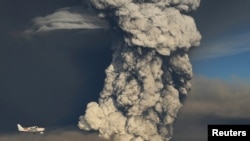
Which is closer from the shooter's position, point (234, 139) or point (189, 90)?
point (234, 139)

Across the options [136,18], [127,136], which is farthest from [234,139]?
[127,136]

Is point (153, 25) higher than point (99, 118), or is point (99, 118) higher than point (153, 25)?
point (153, 25)

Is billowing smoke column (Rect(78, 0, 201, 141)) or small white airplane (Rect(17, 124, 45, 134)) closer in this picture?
billowing smoke column (Rect(78, 0, 201, 141))

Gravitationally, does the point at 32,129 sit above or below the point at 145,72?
below

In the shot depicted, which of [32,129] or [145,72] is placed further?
[32,129]

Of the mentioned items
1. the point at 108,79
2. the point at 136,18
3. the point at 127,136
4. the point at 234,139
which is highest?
the point at 136,18

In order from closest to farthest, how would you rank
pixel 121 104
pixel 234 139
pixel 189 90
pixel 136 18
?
1. pixel 234 139
2. pixel 136 18
3. pixel 121 104
4. pixel 189 90

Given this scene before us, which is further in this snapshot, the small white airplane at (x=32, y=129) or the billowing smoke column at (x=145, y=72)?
the small white airplane at (x=32, y=129)

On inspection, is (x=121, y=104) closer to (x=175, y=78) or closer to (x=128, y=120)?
(x=128, y=120)
